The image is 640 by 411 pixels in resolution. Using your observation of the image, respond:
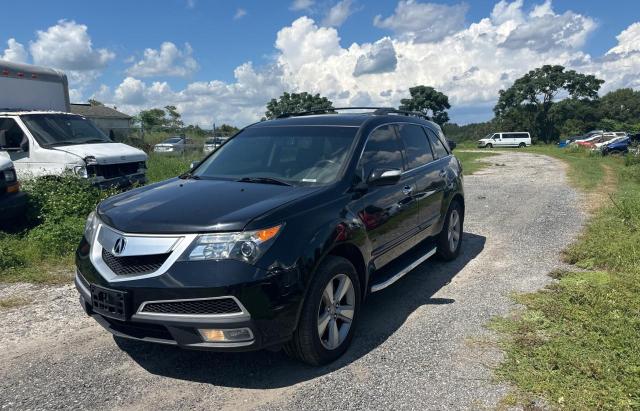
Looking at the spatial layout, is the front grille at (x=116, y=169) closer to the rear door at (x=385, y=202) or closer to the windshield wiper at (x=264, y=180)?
the windshield wiper at (x=264, y=180)

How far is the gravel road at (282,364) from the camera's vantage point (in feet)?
10.6

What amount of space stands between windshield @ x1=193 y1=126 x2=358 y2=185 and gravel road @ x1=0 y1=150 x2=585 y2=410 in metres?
1.41

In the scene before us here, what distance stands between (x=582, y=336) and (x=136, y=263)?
331 cm

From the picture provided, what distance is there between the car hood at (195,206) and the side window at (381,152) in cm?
77

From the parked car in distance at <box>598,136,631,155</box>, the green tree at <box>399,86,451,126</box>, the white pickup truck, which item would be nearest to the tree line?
the green tree at <box>399,86,451,126</box>

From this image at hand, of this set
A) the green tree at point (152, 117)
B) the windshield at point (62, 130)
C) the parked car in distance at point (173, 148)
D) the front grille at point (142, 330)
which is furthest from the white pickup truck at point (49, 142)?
the green tree at point (152, 117)

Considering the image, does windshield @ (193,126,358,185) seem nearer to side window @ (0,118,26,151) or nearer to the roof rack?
the roof rack

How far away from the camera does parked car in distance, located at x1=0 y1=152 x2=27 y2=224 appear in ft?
22.6

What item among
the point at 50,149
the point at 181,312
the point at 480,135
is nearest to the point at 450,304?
the point at 181,312

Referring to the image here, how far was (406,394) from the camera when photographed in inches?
129

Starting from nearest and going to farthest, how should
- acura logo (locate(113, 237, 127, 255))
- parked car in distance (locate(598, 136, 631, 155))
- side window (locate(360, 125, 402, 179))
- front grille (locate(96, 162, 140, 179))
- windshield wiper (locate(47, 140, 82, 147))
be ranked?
acura logo (locate(113, 237, 127, 255)) < side window (locate(360, 125, 402, 179)) < front grille (locate(96, 162, 140, 179)) < windshield wiper (locate(47, 140, 82, 147)) < parked car in distance (locate(598, 136, 631, 155))

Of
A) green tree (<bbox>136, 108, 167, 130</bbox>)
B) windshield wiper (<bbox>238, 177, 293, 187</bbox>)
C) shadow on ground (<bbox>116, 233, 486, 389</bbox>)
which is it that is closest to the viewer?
shadow on ground (<bbox>116, 233, 486, 389</bbox>)

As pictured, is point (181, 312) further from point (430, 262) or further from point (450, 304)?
point (430, 262)

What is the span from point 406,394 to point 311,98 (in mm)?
66877
